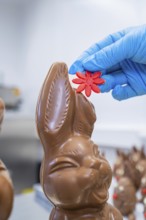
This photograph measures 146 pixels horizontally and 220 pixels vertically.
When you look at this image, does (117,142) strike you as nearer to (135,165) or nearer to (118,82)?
(135,165)

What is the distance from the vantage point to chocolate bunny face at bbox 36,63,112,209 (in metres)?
0.60

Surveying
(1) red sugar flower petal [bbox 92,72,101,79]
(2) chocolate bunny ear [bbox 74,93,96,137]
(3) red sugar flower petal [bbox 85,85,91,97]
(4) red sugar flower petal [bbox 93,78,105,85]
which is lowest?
(2) chocolate bunny ear [bbox 74,93,96,137]

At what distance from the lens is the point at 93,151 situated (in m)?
0.64

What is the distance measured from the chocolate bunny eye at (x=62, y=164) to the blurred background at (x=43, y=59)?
1.18 m

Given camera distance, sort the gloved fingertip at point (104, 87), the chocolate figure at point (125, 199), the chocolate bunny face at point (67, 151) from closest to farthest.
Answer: the chocolate bunny face at point (67, 151)
the gloved fingertip at point (104, 87)
the chocolate figure at point (125, 199)

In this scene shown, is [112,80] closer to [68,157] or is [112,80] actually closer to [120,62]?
[120,62]

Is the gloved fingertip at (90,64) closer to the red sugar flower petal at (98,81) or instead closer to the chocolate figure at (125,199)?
the red sugar flower petal at (98,81)

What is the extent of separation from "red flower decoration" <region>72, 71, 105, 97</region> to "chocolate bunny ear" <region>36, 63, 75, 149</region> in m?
0.02

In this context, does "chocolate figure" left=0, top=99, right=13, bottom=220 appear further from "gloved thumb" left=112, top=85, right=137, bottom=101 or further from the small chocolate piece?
"gloved thumb" left=112, top=85, right=137, bottom=101

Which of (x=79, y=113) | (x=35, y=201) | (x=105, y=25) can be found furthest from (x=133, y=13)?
(x=79, y=113)

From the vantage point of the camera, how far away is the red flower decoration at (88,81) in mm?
657

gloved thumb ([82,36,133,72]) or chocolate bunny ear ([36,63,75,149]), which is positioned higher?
gloved thumb ([82,36,133,72])

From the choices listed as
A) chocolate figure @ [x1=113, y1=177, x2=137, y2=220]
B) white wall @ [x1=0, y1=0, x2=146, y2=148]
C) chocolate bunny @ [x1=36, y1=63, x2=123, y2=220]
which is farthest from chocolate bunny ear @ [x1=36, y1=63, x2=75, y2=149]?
white wall @ [x1=0, y1=0, x2=146, y2=148]

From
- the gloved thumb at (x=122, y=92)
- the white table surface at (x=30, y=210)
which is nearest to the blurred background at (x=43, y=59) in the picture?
the white table surface at (x=30, y=210)
